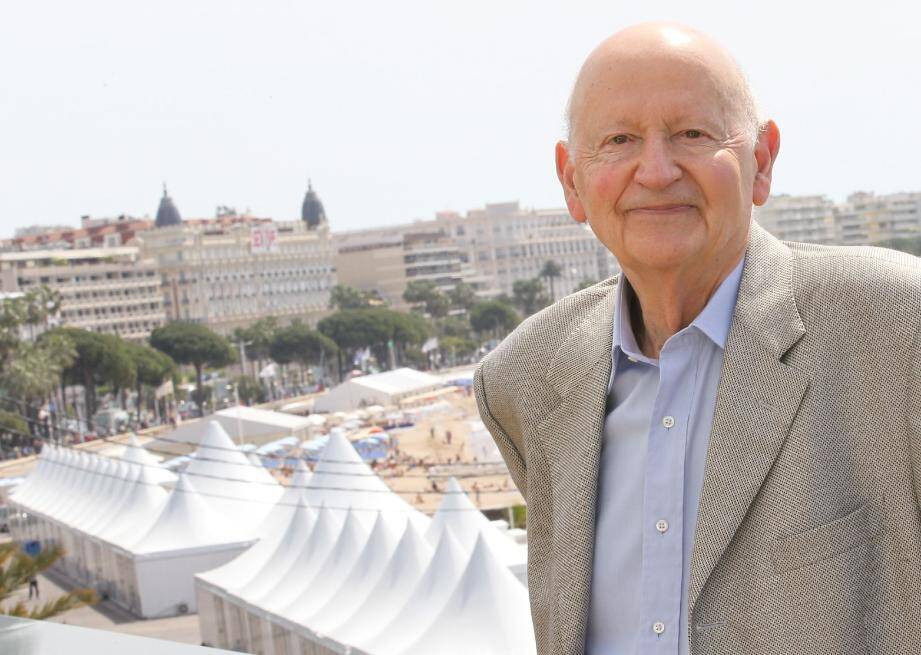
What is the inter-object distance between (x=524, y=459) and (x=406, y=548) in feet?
28.9

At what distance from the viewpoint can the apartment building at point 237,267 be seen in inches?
3278

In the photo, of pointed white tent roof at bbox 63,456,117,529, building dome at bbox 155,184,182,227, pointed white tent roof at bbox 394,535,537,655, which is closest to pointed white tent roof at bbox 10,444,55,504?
pointed white tent roof at bbox 63,456,117,529

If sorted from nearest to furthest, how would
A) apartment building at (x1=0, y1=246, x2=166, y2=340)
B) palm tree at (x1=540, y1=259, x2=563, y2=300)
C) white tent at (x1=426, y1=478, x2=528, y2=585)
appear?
white tent at (x1=426, y1=478, x2=528, y2=585), apartment building at (x1=0, y1=246, x2=166, y2=340), palm tree at (x1=540, y1=259, x2=563, y2=300)

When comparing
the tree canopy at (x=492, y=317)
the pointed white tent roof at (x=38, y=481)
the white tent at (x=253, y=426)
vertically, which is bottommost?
the tree canopy at (x=492, y=317)

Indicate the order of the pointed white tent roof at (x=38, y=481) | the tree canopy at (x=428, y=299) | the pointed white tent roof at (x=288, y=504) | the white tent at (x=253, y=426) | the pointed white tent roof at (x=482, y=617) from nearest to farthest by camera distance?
the pointed white tent roof at (x=482, y=617) < the pointed white tent roof at (x=288, y=504) < the pointed white tent roof at (x=38, y=481) < the white tent at (x=253, y=426) < the tree canopy at (x=428, y=299)

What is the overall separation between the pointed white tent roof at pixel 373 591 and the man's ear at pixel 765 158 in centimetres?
864

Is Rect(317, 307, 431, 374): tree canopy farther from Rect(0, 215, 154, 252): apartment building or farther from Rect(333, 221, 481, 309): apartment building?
Rect(333, 221, 481, 309): apartment building

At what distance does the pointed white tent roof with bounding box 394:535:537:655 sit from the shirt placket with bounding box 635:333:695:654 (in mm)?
7488

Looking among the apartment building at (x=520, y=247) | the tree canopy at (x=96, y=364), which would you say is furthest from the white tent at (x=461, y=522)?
the apartment building at (x=520, y=247)

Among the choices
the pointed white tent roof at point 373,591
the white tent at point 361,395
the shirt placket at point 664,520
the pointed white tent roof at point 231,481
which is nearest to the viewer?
the shirt placket at point 664,520

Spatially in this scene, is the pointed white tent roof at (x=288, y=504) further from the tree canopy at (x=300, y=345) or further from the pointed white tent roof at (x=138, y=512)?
the tree canopy at (x=300, y=345)

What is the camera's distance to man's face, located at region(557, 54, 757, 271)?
1.29m

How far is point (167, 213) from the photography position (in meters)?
90.3

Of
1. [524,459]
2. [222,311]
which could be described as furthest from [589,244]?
[524,459]
